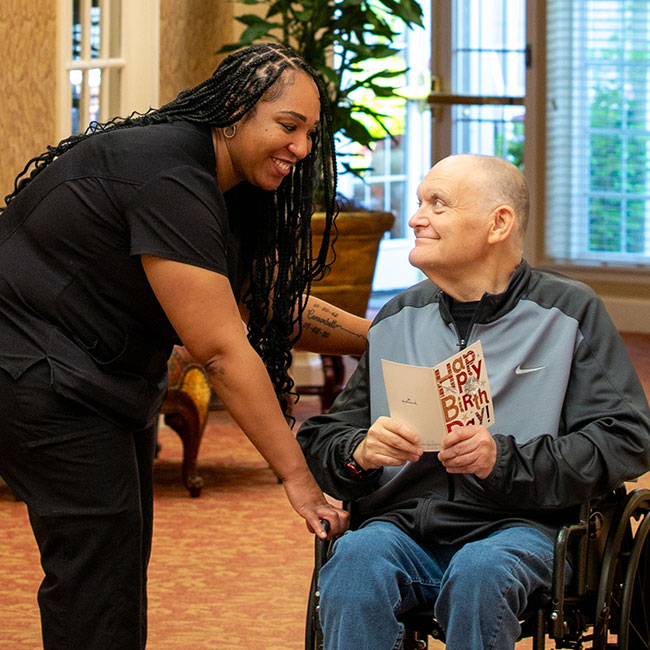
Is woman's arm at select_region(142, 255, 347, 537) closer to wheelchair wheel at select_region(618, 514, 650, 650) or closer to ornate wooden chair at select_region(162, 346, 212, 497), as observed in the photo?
wheelchair wheel at select_region(618, 514, 650, 650)

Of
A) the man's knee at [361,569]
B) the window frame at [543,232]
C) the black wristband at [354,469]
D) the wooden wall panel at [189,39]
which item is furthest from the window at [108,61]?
the window frame at [543,232]

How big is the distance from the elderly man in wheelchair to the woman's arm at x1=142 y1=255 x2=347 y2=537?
11cm

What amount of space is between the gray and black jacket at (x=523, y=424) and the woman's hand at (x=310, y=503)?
0.40 ft

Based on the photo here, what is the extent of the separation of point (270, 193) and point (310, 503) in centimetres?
54

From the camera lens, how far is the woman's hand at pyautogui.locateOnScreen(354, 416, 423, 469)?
5.91ft

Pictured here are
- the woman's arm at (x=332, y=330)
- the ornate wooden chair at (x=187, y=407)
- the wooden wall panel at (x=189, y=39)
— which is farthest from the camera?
the wooden wall panel at (x=189, y=39)

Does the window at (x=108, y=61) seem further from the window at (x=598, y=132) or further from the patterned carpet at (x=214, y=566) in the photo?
the window at (x=598, y=132)

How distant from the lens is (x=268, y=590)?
3086 mm

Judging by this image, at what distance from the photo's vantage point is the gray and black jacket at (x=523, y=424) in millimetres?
1846

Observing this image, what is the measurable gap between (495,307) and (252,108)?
523 mm

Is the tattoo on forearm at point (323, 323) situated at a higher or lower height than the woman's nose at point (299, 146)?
lower

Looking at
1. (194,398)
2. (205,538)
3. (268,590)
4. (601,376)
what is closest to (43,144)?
(194,398)

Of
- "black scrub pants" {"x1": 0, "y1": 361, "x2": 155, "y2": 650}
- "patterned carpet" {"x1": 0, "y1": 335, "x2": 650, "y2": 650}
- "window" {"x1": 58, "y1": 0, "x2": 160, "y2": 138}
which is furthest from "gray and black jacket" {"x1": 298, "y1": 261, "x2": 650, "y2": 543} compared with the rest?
"window" {"x1": 58, "y1": 0, "x2": 160, "y2": 138}

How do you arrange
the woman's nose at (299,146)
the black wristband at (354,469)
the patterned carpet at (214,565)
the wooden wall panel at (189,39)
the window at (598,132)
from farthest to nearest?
the window at (598,132)
the wooden wall panel at (189,39)
the patterned carpet at (214,565)
the black wristband at (354,469)
the woman's nose at (299,146)
